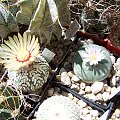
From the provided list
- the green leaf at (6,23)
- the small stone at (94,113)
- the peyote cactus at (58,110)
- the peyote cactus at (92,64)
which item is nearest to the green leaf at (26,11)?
the green leaf at (6,23)

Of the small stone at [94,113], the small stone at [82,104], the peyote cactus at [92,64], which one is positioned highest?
the peyote cactus at [92,64]

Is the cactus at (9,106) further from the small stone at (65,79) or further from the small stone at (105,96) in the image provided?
the small stone at (105,96)

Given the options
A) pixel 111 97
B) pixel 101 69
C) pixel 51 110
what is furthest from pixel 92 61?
pixel 51 110

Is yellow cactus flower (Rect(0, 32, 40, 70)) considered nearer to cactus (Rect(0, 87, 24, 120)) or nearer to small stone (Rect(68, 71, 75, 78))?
cactus (Rect(0, 87, 24, 120))

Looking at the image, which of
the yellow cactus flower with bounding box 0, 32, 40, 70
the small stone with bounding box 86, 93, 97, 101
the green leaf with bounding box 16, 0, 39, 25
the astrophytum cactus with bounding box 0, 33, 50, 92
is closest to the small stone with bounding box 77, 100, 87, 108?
the small stone with bounding box 86, 93, 97, 101

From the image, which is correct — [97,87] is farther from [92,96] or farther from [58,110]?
[58,110]
